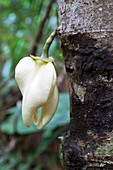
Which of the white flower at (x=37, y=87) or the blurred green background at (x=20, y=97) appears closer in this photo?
the white flower at (x=37, y=87)

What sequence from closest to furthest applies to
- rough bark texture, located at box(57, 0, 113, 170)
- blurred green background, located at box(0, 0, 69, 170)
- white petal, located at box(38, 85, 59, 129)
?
rough bark texture, located at box(57, 0, 113, 170) < white petal, located at box(38, 85, 59, 129) < blurred green background, located at box(0, 0, 69, 170)

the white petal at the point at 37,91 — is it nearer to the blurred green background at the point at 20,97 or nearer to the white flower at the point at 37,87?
the white flower at the point at 37,87

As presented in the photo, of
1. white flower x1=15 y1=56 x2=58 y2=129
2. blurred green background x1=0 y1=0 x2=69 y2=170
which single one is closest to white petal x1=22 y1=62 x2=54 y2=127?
white flower x1=15 y1=56 x2=58 y2=129

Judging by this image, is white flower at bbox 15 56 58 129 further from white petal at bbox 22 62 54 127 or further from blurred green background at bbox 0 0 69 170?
blurred green background at bbox 0 0 69 170

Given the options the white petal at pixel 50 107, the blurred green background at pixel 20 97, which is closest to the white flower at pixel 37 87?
the white petal at pixel 50 107

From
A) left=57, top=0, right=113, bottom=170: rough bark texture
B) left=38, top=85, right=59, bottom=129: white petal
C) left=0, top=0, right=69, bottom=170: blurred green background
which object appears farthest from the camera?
left=0, top=0, right=69, bottom=170: blurred green background
